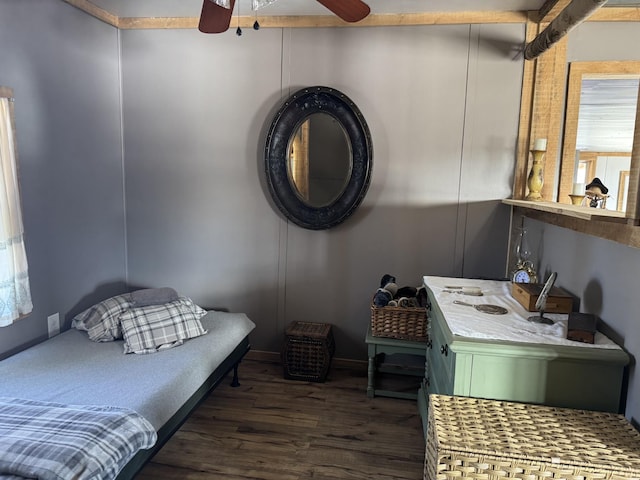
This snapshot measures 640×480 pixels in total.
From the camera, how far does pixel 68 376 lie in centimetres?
216

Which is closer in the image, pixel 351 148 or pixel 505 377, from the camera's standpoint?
pixel 505 377

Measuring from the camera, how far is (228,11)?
1.88 meters

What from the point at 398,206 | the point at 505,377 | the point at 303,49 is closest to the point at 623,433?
the point at 505,377

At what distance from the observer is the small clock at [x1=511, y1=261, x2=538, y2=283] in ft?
7.99

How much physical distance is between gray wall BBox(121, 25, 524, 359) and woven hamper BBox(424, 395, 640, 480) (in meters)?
1.62

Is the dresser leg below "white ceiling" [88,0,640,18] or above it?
below

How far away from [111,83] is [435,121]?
241 cm

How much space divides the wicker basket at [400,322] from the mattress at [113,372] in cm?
94

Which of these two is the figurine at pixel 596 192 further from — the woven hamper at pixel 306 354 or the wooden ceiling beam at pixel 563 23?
the woven hamper at pixel 306 354

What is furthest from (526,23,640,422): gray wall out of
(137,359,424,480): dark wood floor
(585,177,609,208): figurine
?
(137,359,424,480): dark wood floor

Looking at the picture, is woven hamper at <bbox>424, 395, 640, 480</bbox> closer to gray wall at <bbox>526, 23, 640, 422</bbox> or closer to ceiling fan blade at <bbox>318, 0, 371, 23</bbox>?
gray wall at <bbox>526, 23, 640, 422</bbox>

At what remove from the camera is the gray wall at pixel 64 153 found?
2539 millimetres

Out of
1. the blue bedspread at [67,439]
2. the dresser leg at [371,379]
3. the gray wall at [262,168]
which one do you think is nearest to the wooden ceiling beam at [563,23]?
the gray wall at [262,168]

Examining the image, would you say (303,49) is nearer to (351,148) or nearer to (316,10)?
(316,10)
